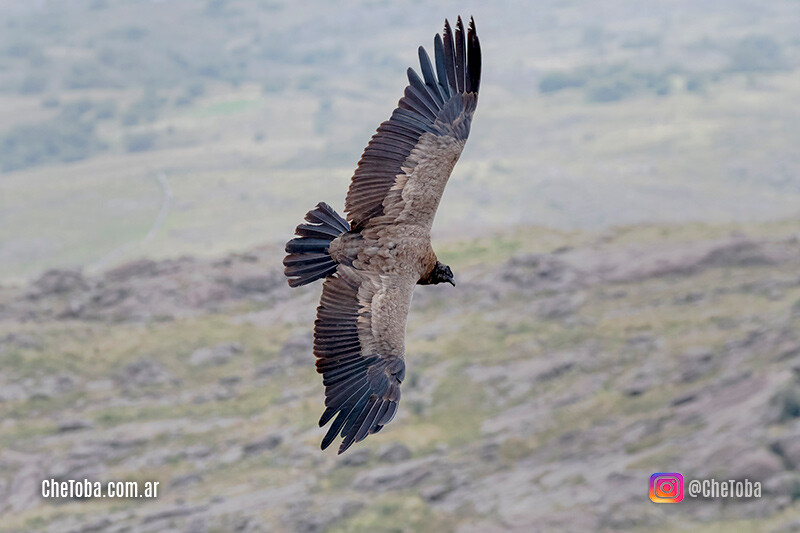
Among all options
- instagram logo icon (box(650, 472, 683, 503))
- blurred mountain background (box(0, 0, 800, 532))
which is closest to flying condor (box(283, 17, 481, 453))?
blurred mountain background (box(0, 0, 800, 532))

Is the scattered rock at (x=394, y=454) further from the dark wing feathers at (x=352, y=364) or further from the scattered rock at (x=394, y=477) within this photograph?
the dark wing feathers at (x=352, y=364)

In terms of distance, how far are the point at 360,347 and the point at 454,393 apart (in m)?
31.7

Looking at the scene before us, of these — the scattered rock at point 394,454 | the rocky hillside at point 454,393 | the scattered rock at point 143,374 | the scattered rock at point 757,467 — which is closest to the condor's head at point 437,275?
the rocky hillside at point 454,393

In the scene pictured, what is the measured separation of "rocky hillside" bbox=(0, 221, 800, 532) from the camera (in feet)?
122

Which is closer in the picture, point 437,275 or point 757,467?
point 437,275

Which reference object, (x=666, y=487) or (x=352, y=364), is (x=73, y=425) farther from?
(x=352, y=364)

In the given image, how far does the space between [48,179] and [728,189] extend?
10096 cm

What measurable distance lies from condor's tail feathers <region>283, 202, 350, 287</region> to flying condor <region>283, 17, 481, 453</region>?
1 cm

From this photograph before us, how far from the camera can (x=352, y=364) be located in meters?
14.7

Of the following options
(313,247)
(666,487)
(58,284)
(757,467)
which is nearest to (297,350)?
(58,284)

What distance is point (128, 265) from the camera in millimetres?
62406

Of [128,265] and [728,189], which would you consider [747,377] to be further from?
[728,189]

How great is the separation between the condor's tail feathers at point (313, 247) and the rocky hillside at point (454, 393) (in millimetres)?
21448

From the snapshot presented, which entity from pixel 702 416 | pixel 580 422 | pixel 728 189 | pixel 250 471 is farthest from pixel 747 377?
pixel 728 189
